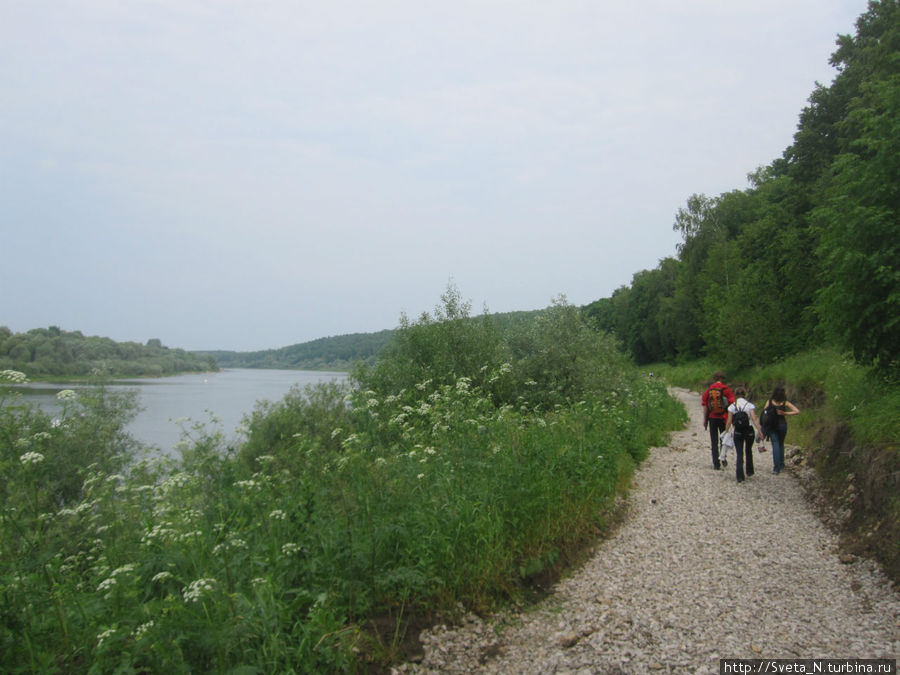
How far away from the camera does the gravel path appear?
4098 mm

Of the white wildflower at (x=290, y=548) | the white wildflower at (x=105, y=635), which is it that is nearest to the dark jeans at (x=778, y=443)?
the white wildflower at (x=290, y=548)

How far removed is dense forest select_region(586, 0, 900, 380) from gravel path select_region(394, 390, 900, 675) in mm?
4113

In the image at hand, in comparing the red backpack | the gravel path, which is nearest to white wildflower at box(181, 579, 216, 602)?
the gravel path

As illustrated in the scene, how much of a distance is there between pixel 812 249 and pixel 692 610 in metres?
27.6

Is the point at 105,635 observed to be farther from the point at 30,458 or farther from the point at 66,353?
the point at 66,353

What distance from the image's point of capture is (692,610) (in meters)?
4.78

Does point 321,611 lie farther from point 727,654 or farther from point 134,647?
point 727,654

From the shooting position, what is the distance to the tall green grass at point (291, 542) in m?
3.35

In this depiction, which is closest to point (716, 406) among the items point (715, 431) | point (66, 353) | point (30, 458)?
point (715, 431)

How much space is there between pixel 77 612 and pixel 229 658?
3.27ft

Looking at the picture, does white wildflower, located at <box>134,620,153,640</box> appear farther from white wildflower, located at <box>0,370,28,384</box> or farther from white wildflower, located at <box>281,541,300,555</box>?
white wildflower, located at <box>0,370,28,384</box>

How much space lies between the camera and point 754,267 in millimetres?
34250

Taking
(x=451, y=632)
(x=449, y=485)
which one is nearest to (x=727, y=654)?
(x=451, y=632)

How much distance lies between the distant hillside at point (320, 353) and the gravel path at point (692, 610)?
1537cm
